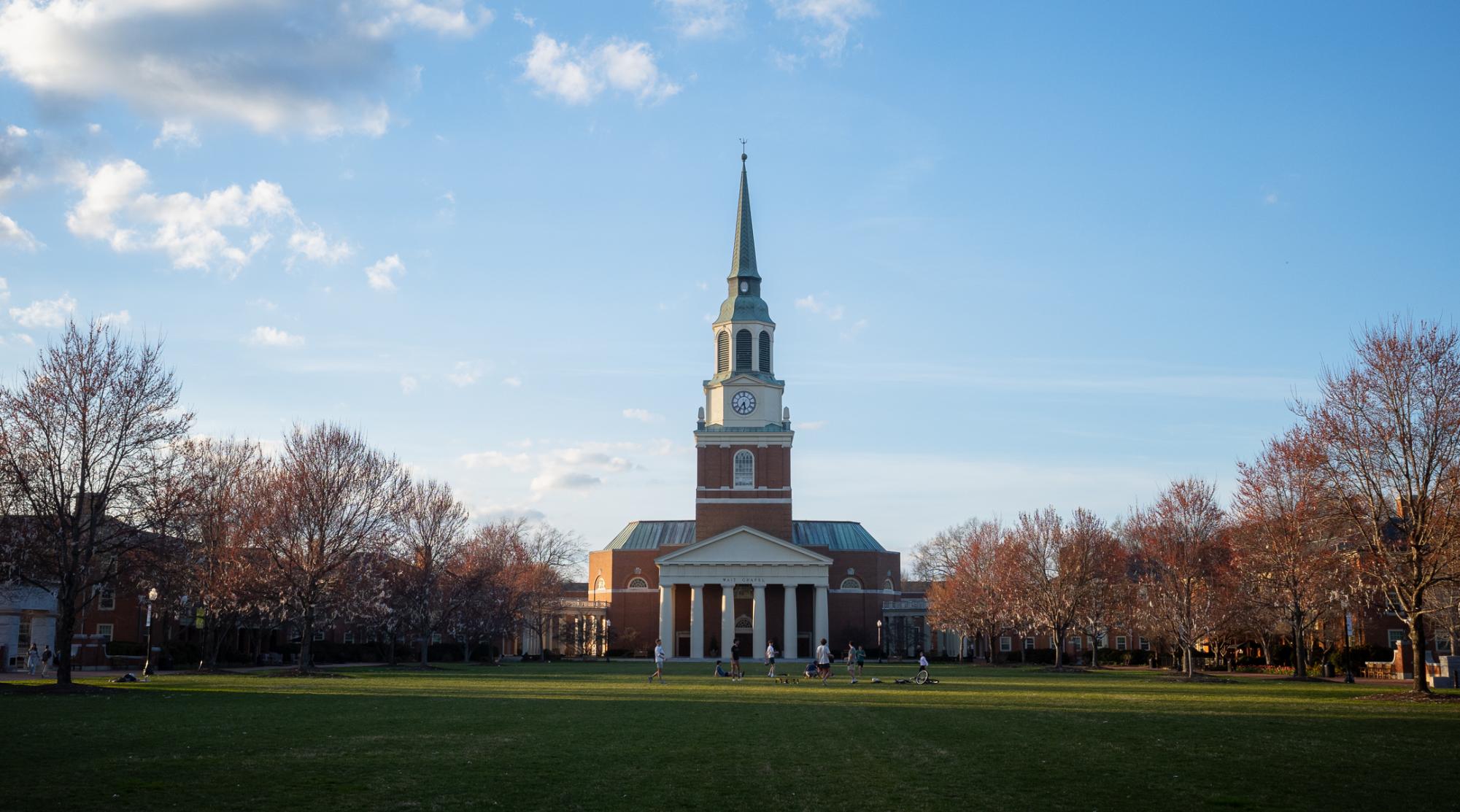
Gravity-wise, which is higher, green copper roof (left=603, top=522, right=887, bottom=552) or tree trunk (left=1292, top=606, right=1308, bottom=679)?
green copper roof (left=603, top=522, right=887, bottom=552)

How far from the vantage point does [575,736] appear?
21.2 meters

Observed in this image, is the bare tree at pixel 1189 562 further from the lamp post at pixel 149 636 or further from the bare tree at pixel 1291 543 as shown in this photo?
the lamp post at pixel 149 636

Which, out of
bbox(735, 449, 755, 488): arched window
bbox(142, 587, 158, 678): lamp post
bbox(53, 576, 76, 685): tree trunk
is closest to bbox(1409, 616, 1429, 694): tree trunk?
bbox(53, 576, 76, 685): tree trunk

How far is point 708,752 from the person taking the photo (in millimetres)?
18812

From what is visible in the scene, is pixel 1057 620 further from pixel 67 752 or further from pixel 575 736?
pixel 67 752

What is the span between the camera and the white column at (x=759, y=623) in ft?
286

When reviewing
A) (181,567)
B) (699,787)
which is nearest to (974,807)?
(699,787)

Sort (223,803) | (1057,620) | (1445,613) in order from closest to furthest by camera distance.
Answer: (223,803)
(1445,613)
(1057,620)

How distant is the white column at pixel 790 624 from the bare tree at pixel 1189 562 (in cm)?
3631

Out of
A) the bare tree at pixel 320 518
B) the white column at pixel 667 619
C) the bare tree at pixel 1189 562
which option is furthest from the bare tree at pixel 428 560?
the bare tree at pixel 1189 562

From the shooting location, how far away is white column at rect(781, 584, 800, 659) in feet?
290

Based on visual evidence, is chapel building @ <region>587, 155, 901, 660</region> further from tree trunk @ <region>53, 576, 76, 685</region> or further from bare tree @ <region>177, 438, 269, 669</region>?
tree trunk @ <region>53, 576, 76, 685</region>

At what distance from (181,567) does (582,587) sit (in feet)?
379

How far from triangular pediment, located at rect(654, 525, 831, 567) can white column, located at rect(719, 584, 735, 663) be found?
2291mm
